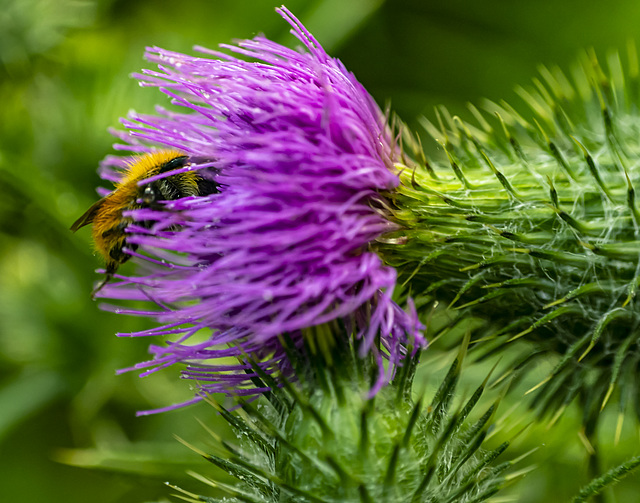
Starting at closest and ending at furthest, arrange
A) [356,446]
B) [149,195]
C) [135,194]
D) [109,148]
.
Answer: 1. [356,446]
2. [149,195]
3. [135,194]
4. [109,148]

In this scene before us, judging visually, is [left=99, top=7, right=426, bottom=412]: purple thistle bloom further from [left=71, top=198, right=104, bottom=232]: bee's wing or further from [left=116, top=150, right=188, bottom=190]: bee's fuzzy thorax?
[left=71, top=198, right=104, bottom=232]: bee's wing

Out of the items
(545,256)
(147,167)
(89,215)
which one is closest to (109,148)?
(89,215)

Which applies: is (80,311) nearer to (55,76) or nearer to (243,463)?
(55,76)

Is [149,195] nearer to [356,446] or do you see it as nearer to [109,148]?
[356,446]

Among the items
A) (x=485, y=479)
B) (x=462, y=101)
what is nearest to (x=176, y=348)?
(x=485, y=479)

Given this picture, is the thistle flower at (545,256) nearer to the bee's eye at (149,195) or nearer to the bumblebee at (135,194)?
the bumblebee at (135,194)

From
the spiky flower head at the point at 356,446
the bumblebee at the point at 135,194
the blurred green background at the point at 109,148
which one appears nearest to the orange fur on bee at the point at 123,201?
the bumblebee at the point at 135,194

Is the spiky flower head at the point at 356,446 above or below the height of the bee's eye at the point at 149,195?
below
